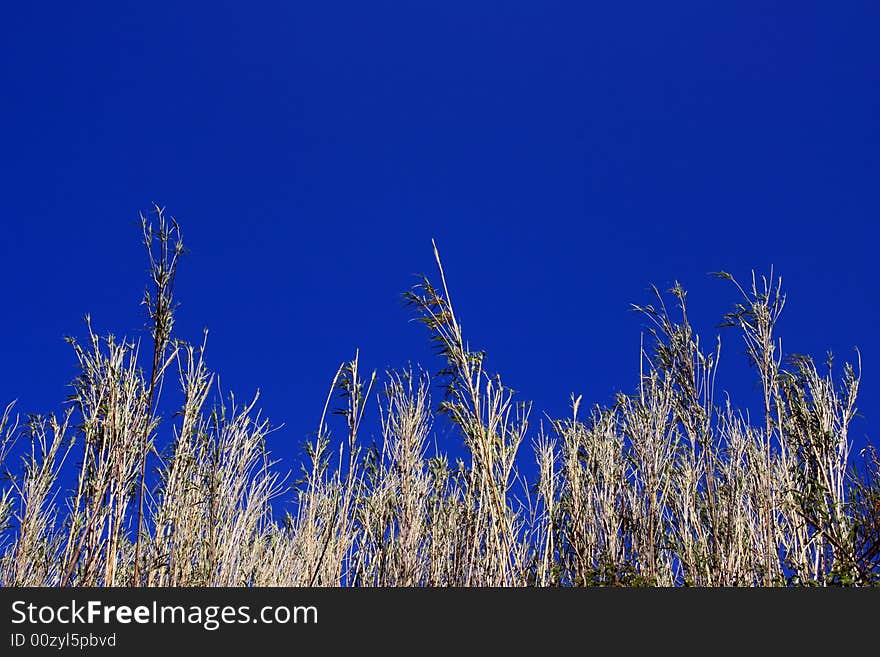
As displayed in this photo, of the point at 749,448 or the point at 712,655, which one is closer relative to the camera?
the point at 712,655

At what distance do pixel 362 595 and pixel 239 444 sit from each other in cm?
193

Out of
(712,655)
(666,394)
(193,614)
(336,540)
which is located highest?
(666,394)

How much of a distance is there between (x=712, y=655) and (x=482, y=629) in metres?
1.07

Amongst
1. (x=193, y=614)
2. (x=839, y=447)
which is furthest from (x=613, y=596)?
(x=839, y=447)

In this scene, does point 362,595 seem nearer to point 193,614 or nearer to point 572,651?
point 193,614

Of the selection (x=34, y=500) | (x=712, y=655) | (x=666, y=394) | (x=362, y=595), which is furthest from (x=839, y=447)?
(x=34, y=500)

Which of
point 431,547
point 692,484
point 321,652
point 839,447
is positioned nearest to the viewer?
point 321,652

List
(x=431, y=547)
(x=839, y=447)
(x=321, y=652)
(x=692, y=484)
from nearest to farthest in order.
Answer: (x=321, y=652) → (x=839, y=447) → (x=692, y=484) → (x=431, y=547)

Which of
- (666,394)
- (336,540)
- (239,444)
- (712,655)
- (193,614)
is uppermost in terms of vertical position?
(666,394)

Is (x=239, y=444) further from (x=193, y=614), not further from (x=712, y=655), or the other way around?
(x=712, y=655)

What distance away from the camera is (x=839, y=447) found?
4.73 meters

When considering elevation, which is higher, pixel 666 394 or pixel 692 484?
pixel 666 394

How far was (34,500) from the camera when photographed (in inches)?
254

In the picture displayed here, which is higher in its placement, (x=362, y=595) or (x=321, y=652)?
(x=362, y=595)
